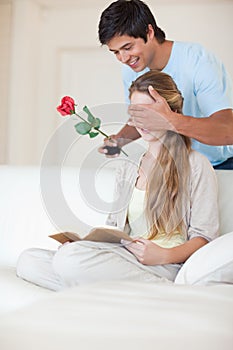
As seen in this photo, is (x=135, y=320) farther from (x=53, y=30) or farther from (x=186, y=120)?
(x=53, y=30)

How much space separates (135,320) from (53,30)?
330 centimetres

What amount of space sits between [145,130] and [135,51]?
585 mm

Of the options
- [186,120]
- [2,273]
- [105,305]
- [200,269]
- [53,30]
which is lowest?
[2,273]

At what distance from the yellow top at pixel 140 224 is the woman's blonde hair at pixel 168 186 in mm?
14

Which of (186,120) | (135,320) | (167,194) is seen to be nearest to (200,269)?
(167,194)

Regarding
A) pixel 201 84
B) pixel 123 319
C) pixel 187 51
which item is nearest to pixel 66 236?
pixel 201 84

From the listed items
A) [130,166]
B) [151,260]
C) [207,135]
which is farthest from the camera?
[207,135]

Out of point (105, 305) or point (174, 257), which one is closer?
point (105, 305)

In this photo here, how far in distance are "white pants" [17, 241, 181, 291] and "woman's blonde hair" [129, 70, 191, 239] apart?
0.13 metres

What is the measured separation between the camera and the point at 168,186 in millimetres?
1830

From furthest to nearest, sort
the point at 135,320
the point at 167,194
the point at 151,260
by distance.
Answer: the point at 167,194 < the point at 151,260 < the point at 135,320

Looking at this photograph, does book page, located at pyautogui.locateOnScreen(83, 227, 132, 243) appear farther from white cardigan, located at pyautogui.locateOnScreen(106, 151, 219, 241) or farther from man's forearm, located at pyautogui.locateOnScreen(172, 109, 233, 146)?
man's forearm, located at pyautogui.locateOnScreen(172, 109, 233, 146)

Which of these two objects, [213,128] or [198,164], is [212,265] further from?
Answer: [213,128]

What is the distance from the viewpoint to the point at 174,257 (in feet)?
5.66
